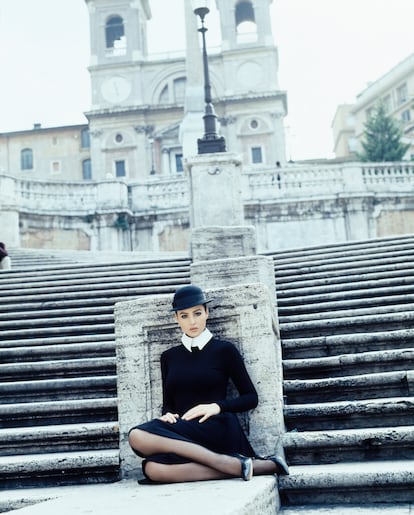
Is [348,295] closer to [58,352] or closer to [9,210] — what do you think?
[58,352]

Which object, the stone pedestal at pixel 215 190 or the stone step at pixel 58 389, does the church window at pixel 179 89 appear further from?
the stone step at pixel 58 389

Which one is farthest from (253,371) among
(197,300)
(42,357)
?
(42,357)

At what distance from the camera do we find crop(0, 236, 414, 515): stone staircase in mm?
4883

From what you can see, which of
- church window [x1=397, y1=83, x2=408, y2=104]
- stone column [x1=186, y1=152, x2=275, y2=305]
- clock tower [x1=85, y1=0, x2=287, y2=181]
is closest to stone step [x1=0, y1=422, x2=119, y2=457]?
stone column [x1=186, y1=152, x2=275, y2=305]

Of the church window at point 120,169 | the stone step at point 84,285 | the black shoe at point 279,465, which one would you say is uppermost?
the church window at point 120,169

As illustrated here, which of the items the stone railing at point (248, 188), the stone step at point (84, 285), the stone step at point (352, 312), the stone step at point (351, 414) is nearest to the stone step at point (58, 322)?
the stone step at point (84, 285)

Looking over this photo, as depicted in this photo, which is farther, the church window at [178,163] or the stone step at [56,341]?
the church window at [178,163]

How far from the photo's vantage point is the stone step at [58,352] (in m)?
6.97

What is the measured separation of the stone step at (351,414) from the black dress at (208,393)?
937mm

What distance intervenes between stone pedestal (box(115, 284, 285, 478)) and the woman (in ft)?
0.69

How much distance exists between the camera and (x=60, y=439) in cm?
543

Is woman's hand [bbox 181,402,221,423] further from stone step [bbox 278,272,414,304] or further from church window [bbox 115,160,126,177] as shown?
church window [bbox 115,160,126,177]

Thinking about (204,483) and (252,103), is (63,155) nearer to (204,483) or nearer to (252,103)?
(252,103)

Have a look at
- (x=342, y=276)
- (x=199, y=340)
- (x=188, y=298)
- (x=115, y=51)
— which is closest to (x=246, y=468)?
(x=199, y=340)
